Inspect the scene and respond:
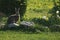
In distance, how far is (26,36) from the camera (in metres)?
9.79

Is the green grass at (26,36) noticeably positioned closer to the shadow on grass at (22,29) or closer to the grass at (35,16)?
the grass at (35,16)

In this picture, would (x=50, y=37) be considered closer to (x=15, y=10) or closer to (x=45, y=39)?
(x=45, y=39)

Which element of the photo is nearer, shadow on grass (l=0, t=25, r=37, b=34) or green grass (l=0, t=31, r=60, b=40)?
green grass (l=0, t=31, r=60, b=40)

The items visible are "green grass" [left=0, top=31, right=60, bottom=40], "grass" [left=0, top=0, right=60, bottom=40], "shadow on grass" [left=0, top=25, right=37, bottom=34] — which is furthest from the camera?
"shadow on grass" [left=0, top=25, right=37, bottom=34]

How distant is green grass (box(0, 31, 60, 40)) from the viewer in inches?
377

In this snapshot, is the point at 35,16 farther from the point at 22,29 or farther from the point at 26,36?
the point at 26,36

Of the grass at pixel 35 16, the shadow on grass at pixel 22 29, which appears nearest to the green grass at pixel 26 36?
the grass at pixel 35 16

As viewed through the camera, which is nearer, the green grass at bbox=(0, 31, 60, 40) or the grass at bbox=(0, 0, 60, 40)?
the green grass at bbox=(0, 31, 60, 40)

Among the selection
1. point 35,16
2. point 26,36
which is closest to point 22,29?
point 26,36

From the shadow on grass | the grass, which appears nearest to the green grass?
the grass

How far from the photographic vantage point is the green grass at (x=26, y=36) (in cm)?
A: 957

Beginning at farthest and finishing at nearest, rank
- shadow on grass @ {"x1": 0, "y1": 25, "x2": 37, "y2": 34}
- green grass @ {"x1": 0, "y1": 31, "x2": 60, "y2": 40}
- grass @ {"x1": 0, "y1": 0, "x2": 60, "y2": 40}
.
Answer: shadow on grass @ {"x1": 0, "y1": 25, "x2": 37, "y2": 34} → grass @ {"x1": 0, "y1": 0, "x2": 60, "y2": 40} → green grass @ {"x1": 0, "y1": 31, "x2": 60, "y2": 40}

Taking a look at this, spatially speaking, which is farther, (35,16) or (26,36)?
(35,16)

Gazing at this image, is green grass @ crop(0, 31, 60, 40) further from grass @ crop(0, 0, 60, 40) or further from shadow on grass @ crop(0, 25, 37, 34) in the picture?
shadow on grass @ crop(0, 25, 37, 34)
